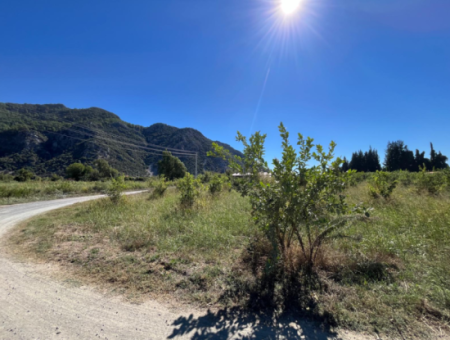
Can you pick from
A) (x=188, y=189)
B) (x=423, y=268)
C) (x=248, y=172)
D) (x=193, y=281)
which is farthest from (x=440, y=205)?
(x=188, y=189)

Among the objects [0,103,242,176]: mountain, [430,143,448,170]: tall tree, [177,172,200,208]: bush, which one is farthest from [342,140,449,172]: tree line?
[177,172,200,208]: bush

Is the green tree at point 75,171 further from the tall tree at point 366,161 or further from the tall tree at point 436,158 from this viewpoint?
the tall tree at point 436,158

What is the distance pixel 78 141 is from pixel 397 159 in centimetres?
9106

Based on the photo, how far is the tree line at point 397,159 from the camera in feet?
142

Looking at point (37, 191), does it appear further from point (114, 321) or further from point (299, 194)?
point (299, 194)

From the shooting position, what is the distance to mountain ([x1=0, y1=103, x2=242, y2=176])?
51.7 m

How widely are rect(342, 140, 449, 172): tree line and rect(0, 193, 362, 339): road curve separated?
160 feet

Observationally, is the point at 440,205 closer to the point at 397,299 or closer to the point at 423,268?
the point at 423,268

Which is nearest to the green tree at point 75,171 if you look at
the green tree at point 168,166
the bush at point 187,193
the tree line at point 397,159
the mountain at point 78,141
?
the mountain at point 78,141

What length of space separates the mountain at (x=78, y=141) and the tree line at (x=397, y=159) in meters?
37.5

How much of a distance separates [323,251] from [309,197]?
130 centimetres

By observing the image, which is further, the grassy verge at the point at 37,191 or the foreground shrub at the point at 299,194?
the grassy verge at the point at 37,191

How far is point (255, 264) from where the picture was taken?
340 cm

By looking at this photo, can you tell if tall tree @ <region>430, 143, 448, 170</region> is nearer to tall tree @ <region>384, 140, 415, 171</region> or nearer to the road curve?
tall tree @ <region>384, 140, 415, 171</region>
